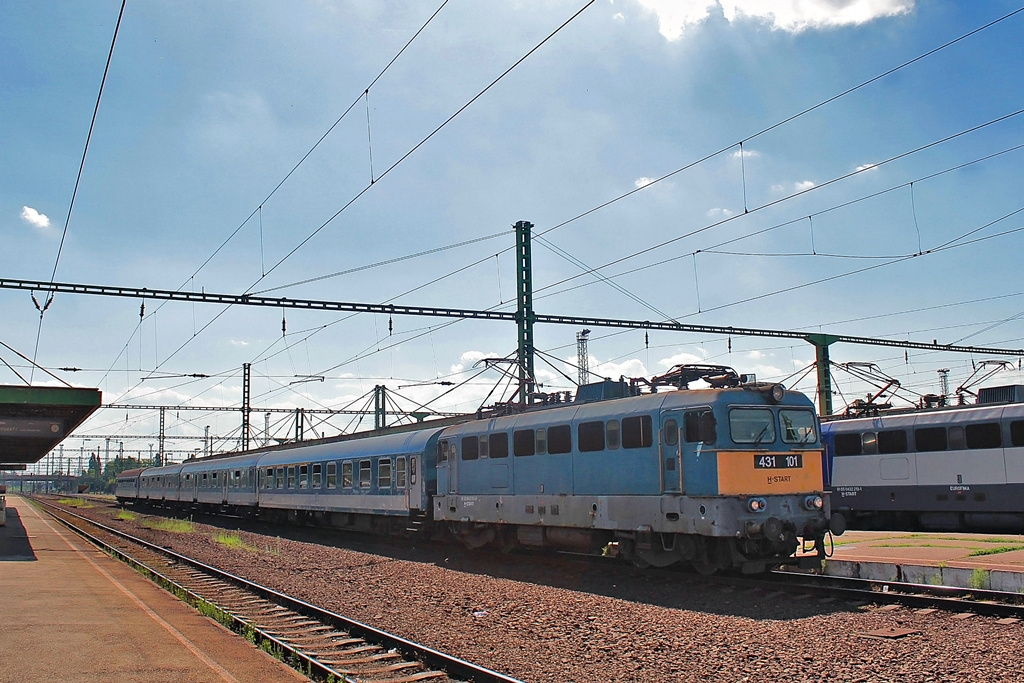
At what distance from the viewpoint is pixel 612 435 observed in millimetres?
16922

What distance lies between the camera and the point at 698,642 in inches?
430

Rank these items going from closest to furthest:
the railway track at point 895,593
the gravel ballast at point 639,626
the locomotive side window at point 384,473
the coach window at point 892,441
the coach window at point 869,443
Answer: the gravel ballast at point 639,626, the railway track at point 895,593, the coach window at point 892,441, the coach window at point 869,443, the locomotive side window at point 384,473

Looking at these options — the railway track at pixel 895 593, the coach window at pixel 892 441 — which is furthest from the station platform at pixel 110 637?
the coach window at pixel 892 441

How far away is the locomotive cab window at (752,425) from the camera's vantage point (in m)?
15.0

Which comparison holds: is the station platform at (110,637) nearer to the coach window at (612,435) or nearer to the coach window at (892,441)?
the coach window at (612,435)

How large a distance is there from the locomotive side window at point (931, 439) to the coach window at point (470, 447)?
12.5 meters

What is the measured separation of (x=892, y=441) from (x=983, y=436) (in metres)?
2.77

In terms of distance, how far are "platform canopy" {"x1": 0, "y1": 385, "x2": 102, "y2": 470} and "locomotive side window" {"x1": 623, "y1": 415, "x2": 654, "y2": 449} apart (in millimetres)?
15267

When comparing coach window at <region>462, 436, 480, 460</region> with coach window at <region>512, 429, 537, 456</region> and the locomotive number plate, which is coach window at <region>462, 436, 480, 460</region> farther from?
the locomotive number plate

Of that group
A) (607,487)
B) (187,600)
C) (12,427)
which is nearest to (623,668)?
(607,487)

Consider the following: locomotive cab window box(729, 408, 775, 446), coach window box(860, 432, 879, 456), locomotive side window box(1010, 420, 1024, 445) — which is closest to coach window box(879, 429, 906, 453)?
coach window box(860, 432, 879, 456)

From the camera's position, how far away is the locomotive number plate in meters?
15.0

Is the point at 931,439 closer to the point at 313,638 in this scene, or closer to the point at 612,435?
the point at 612,435

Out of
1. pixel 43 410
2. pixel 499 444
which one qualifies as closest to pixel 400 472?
pixel 499 444
